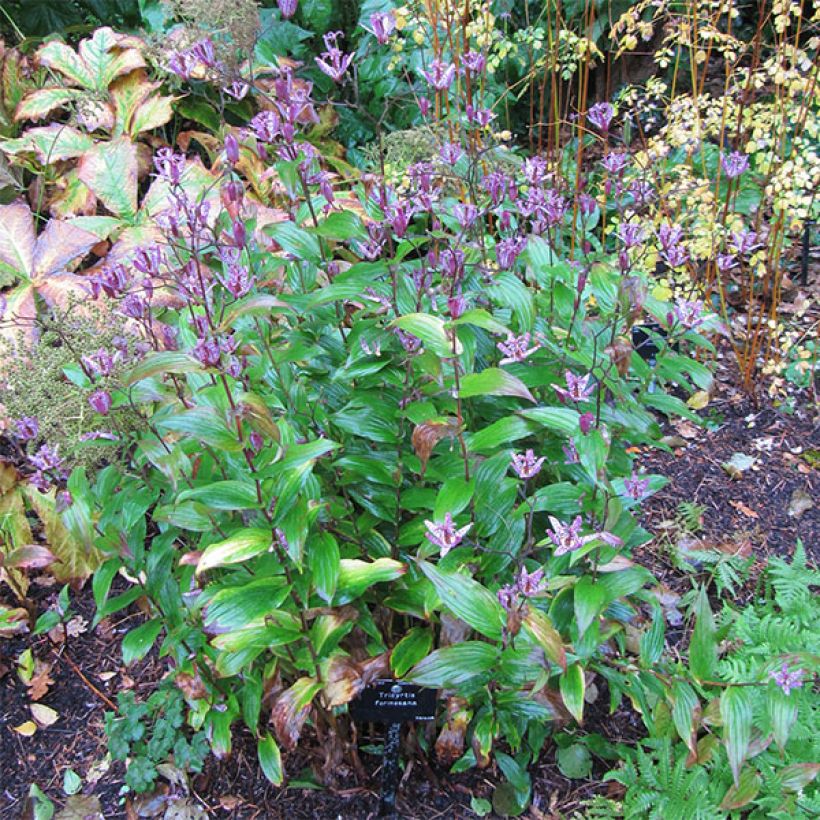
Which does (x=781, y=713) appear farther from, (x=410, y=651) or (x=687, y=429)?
(x=687, y=429)

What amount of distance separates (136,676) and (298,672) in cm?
72

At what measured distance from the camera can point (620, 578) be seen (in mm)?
1291

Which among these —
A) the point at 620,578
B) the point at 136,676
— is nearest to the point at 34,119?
the point at 136,676

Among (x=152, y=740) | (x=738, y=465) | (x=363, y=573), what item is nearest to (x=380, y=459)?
(x=363, y=573)

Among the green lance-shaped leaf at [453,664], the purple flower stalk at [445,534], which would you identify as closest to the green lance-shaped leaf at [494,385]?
the purple flower stalk at [445,534]

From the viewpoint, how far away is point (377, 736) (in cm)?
174

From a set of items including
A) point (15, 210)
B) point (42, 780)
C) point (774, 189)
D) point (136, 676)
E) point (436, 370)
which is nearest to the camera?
point (436, 370)

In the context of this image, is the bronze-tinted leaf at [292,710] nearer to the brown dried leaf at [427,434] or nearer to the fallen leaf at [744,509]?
the brown dried leaf at [427,434]

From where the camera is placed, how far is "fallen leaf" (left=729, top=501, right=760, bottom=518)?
2363mm

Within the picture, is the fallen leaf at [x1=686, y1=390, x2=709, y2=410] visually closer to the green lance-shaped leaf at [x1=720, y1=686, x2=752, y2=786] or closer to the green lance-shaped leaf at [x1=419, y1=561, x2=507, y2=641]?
the green lance-shaped leaf at [x1=720, y1=686, x2=752, y2=786]

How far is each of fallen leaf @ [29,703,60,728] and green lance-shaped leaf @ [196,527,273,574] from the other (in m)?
1.10

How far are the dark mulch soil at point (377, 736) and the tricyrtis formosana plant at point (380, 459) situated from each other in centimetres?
14

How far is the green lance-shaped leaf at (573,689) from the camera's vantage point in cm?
128

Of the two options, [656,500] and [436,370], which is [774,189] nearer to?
[656,500]
